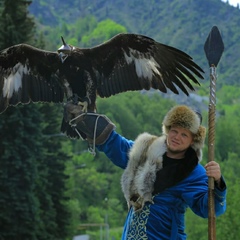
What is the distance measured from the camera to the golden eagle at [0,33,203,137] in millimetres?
7543

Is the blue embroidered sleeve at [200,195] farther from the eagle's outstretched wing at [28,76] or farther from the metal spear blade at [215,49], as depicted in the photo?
the eagle's outstretched wing at [28,76]

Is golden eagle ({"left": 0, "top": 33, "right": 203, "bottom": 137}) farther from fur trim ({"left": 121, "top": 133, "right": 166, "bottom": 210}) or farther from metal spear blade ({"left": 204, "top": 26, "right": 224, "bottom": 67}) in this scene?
metal spear blade ({"left": 204, "top": 26, "right": 224, "bottom": 67})

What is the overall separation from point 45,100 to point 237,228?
24.1 metres

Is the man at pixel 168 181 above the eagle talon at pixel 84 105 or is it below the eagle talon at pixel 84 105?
below

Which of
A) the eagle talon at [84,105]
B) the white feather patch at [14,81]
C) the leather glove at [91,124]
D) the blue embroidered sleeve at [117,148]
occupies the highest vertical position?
the white feather patch at [14,81]

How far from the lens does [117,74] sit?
26.8ft

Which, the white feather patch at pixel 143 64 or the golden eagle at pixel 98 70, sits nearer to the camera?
the golden eagle at pixel 98 70

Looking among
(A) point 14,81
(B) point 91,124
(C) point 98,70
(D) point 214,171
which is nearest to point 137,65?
(C) point 98,70

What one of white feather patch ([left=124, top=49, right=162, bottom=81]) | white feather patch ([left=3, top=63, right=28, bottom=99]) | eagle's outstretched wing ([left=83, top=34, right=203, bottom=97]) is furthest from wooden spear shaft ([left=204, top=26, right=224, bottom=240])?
white feather patch ([left=3, top=63, right=28, bottom=99])

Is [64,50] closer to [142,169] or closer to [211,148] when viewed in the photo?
[142,169]

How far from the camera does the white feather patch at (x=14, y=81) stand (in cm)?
802

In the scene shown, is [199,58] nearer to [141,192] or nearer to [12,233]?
[12,233]

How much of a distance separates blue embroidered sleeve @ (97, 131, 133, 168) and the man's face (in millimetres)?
553

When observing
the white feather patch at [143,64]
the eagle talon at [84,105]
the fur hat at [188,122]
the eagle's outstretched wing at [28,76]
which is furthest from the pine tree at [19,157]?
the fur hat at [188,122]
